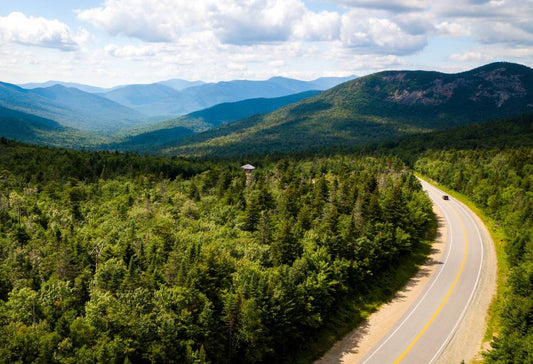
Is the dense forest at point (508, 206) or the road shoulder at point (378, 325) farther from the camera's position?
the road shoulder at point (378, 325)

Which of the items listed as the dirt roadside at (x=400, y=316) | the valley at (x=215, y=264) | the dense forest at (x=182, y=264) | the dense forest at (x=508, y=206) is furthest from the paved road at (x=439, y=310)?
the dense forest at (x=182, y=264)

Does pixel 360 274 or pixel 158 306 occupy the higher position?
pixel 158 306

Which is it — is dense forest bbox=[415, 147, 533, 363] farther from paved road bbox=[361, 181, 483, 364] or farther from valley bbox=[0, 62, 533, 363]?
paved road bbox=[361, 181, 483, 364]

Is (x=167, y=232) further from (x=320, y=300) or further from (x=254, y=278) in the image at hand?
(x=320, y=300)

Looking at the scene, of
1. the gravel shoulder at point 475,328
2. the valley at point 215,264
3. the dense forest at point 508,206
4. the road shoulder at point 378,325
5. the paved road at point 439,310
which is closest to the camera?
the valley at point 215,264

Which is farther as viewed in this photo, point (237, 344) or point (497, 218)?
point (497, 218)

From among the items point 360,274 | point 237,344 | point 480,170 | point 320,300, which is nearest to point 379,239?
point 360,274

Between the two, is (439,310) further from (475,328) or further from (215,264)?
(215,264)

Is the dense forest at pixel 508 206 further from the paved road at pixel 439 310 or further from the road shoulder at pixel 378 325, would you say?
the road shoulder at pixel 378 325
